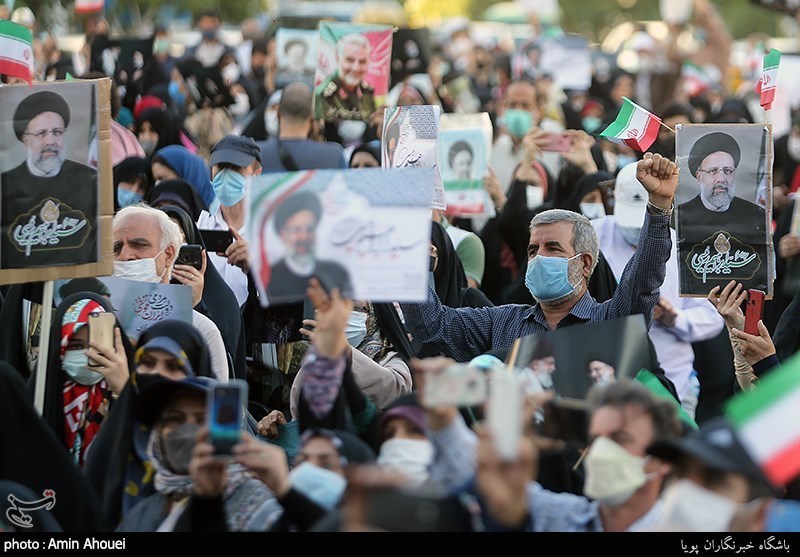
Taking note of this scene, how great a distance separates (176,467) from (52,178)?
4.47ft

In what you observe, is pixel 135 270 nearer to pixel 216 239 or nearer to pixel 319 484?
pixel 216 239

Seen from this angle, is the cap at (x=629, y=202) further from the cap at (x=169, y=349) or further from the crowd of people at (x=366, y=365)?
the cap at (x=169, y=349)

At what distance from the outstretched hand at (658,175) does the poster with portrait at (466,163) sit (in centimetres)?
306

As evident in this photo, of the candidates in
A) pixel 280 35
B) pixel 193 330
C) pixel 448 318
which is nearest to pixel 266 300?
pixel 193 330

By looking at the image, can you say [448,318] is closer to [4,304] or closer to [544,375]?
[544,375]

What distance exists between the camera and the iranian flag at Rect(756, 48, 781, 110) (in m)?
6.10

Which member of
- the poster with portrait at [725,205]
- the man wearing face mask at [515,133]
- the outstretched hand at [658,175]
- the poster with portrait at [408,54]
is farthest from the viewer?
the poster with portrait at [408,54]

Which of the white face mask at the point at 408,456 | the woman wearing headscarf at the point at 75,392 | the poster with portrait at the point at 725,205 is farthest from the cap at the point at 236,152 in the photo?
the white face mask at the point at 408,456

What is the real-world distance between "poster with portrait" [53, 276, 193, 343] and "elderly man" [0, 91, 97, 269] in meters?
0.56

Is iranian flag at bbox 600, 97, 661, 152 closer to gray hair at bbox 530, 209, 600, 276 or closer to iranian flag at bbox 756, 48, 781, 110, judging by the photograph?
gray hair at bbox 530, 209, 600, 276

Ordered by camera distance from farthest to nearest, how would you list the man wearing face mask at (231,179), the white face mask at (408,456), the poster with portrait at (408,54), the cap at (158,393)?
the poster with portrait at (408,54) → the man wearing face mask at (231,179) → the cap at (158,393) → the white face mask at (408,456)

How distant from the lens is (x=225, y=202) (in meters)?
7.38

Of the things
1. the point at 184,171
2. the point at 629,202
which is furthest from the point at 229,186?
the point at 629,202

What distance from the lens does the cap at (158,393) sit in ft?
14.1
